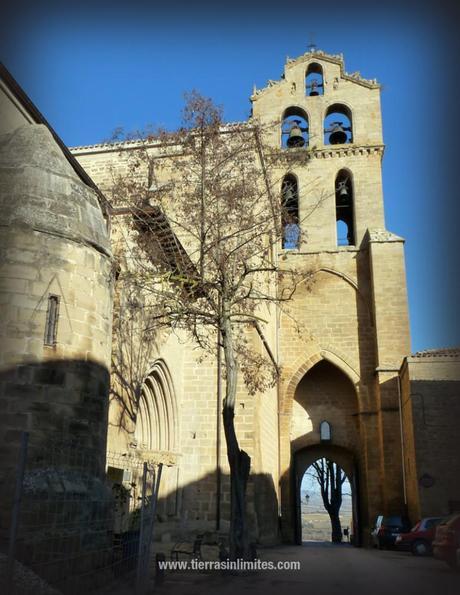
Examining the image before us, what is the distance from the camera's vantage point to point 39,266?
7.17m

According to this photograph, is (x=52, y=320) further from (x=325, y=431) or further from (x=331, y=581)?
(x=325, y=431)

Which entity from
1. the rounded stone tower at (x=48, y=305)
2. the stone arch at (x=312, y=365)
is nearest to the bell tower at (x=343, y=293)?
the stone arch at (x=312, y=365)

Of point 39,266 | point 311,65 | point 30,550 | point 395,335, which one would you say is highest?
point 311,65

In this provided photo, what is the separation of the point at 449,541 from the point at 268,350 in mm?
8991

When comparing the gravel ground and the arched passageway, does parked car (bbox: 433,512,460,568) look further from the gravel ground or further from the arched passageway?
the arched passageway

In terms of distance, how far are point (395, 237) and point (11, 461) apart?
57.9ft

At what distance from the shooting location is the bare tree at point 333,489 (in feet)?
114

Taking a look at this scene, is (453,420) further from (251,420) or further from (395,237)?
(395,237)

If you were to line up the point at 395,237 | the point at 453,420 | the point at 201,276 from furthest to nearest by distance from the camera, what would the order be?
the point at 395,237 → the point at 453,420 → the point at 201,276

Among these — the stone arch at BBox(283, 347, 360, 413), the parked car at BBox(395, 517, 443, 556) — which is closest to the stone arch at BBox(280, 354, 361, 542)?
the stone arch at BBox(283, 347, 360, 413)

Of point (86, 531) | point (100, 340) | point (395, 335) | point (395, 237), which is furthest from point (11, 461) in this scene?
point (395, 237)

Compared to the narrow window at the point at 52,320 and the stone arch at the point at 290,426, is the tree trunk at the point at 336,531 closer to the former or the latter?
the stone arch at the point at 290,426

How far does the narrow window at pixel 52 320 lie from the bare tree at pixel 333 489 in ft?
95.9

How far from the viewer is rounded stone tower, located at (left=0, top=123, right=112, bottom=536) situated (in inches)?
266
